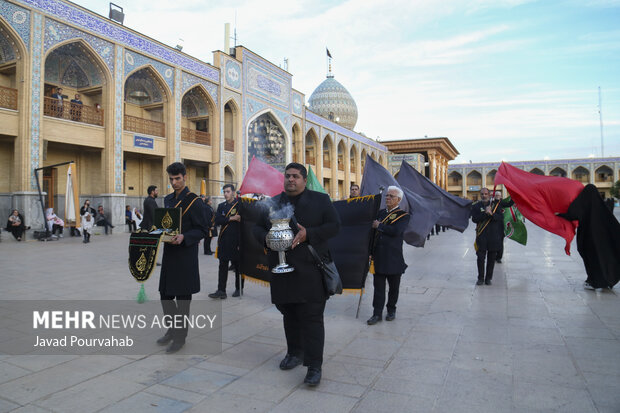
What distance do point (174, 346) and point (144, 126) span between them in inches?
591

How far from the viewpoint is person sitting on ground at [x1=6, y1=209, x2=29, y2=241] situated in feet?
38.4

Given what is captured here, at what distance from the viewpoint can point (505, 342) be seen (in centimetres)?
367

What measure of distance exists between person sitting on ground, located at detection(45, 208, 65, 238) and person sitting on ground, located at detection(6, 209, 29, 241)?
0.84 meters

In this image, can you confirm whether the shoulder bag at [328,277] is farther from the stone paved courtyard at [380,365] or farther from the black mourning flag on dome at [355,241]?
the black mourning flag on dome at [355,241]

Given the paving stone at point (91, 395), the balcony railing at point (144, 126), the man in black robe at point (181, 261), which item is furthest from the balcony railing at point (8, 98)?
the paving stone at point (91, 395)

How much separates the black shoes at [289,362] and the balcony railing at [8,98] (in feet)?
43.1

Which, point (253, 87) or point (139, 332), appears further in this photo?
point (253, 87)

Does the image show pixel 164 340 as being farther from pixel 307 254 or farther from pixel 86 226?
pixel 86 226

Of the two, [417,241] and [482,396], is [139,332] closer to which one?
[482,396]

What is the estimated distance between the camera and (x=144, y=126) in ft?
54.8

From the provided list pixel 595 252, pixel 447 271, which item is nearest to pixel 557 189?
pixel 595 252

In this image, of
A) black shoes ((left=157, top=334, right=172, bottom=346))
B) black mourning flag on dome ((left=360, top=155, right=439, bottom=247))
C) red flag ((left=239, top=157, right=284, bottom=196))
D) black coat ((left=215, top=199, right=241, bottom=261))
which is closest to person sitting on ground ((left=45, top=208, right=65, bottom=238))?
red flag ((left=239, top=157, right=284, bottom=196))

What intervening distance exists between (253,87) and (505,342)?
20.1 meters

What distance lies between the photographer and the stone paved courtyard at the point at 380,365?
2529 millimetres
